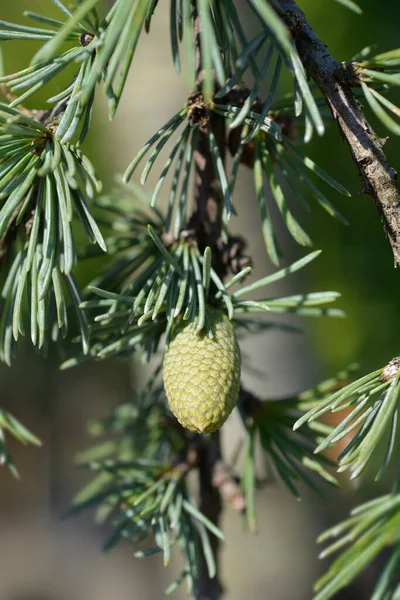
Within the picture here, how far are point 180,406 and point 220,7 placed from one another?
0.55ft

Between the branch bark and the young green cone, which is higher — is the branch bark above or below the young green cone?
above

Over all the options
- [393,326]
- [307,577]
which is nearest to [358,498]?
[307,577]

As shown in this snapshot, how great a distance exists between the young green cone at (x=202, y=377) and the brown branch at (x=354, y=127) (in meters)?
0.09

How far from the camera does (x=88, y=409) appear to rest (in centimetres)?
215

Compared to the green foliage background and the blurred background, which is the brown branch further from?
the green foliage background

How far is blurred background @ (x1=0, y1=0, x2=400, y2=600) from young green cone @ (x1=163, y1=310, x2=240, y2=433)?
0.62 ft

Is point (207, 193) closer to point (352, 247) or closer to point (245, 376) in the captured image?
point (245, 376)

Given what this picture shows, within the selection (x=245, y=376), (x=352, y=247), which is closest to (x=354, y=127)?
(x=245, y=376)

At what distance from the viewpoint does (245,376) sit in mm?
960

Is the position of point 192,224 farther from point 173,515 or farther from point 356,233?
point 356,233

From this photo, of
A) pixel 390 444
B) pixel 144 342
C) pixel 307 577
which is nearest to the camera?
pixel 390 444

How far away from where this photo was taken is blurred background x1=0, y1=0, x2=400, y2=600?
0.86 m

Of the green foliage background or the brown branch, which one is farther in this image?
the green foliage background

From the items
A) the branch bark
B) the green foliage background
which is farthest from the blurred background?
the branch bark
